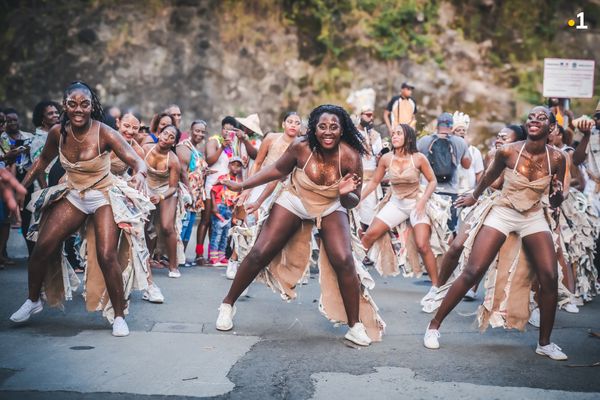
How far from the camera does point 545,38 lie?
16.5m

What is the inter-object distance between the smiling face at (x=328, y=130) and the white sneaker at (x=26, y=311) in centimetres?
291

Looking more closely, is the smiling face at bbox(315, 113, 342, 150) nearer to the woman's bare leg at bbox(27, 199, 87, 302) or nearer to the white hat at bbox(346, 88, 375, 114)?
the woman's bare leg at bbox(27, 199, 87, 302)

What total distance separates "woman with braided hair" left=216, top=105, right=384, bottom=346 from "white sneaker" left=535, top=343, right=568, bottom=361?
4.30ft

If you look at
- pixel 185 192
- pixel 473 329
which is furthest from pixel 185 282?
pixel 473 329

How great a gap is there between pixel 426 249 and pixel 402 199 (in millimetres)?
669

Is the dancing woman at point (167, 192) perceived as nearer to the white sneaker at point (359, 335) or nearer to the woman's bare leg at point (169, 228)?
the woman's bare leg at point (169, 228)

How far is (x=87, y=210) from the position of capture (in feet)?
19.3

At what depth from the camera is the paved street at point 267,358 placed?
439cm

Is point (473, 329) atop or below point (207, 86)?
below

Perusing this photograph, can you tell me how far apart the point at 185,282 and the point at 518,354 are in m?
4.23

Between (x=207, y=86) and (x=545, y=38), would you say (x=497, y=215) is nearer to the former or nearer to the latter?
(x=207, y=86)

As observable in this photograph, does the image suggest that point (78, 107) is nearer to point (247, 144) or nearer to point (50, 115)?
point (50, 115)

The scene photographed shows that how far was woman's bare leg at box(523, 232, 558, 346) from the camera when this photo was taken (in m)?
5.43

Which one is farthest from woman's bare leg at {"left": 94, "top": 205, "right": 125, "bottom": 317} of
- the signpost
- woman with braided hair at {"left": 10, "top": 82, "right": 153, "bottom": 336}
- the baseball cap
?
the signpost
